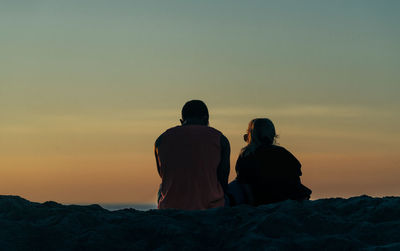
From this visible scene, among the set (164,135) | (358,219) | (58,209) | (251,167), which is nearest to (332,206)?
(358,219)

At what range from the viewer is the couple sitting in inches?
353

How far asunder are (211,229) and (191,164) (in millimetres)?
1887

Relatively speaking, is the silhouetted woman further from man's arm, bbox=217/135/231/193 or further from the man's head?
the man's head

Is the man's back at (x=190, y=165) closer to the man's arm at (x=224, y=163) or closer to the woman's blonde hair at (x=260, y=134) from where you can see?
the man's arm at (x=224, y=163)

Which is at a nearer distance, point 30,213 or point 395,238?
point 395,238

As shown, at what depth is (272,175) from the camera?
970 centimetres

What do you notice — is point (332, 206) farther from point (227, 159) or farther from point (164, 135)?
point (164, 135)

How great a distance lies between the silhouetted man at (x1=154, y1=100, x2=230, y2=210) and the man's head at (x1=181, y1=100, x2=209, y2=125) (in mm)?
256

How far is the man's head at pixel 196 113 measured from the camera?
30.8 ft

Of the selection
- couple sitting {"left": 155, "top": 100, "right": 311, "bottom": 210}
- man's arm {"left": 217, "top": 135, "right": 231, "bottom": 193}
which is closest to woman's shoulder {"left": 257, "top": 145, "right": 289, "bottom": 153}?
couple sitting {"left": 155, "top": 100, "right": 311, "bottom": 210}

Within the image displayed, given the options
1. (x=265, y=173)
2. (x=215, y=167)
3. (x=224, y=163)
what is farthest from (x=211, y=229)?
(x=265, y=173)

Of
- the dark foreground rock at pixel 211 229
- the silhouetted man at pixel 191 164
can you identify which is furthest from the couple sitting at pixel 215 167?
the dark foreground rock at pixel 211 229

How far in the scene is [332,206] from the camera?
26.6 ft

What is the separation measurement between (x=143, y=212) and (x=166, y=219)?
0.59 metres
